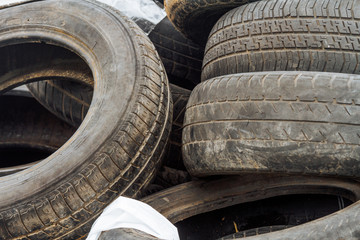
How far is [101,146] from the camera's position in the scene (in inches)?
56.7

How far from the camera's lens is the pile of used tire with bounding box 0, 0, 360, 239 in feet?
3.96

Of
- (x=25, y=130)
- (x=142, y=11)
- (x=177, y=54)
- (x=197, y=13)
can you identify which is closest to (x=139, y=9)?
(x=142, y=11)

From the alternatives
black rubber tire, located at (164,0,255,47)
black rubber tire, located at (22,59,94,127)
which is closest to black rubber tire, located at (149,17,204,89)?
black rubber tire, located at (164,0,255,47)

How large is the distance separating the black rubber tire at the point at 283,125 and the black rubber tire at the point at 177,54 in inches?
37.2

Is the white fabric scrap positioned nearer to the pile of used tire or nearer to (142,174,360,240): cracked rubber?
the pile of used tire

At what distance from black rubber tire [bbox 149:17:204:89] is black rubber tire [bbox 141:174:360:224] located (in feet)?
3.02

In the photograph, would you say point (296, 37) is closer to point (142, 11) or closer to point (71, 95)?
point (142, 11)

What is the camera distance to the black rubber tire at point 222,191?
150cm

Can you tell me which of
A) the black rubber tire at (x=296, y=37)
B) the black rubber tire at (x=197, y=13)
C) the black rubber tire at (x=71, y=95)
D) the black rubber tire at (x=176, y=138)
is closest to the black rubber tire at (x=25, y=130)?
the black rubber tire at (x=71, y=95)

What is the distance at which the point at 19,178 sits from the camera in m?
1.48

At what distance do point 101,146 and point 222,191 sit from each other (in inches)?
20.0

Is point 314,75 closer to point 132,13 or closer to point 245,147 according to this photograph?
point 245,147

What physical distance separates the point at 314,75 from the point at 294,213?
Answer: 2.28ft

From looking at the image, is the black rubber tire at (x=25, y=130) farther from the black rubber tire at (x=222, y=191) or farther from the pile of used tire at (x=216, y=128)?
the black rubber tire at (x=222, y=191)
